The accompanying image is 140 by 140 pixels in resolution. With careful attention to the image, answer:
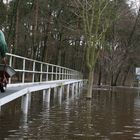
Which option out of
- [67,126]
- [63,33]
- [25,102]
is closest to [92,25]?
[25,102]

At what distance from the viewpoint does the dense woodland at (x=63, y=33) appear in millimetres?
42250

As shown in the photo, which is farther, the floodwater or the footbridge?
the footbridge

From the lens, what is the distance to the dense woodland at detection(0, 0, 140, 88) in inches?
1663

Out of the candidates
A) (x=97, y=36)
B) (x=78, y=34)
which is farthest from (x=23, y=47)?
(x=97, y=36)

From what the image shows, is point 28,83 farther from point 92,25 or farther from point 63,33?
point 63,33

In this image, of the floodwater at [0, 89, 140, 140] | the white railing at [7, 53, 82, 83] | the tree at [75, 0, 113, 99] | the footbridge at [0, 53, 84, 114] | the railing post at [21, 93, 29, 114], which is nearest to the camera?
the floodwater at [0, 89, 140, 140]

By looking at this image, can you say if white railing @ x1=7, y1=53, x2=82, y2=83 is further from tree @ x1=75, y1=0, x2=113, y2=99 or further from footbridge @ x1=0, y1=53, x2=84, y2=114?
tree @ x1=75, y1=0, x2=113, y2=99

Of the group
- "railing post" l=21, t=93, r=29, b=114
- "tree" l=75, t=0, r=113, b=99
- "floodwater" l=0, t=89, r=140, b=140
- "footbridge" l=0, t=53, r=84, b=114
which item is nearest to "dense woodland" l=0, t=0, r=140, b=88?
"tree" l=75, t=0, r=113, b=99

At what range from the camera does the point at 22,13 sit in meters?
52.7

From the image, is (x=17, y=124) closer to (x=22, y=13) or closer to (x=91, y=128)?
(x=91, y=128)

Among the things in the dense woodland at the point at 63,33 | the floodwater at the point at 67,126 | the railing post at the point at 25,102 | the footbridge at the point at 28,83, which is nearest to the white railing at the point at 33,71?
the footbridge at the point at 28,83

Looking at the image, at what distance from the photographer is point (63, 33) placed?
170ft

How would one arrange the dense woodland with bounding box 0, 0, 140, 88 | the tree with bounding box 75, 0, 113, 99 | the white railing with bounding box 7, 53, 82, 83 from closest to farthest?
the white railing with bounding box 7, 53, 82, 83 → the tree with bounding box 75, 0, 113, 99 → the dense woodland with bounding box 0, 0, 140, 88

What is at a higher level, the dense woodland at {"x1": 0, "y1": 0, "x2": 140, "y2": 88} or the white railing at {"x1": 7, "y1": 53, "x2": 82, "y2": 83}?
the dense woodland at {"x1": 0, "y1": 0, "x2": 140, "y2": 88}
